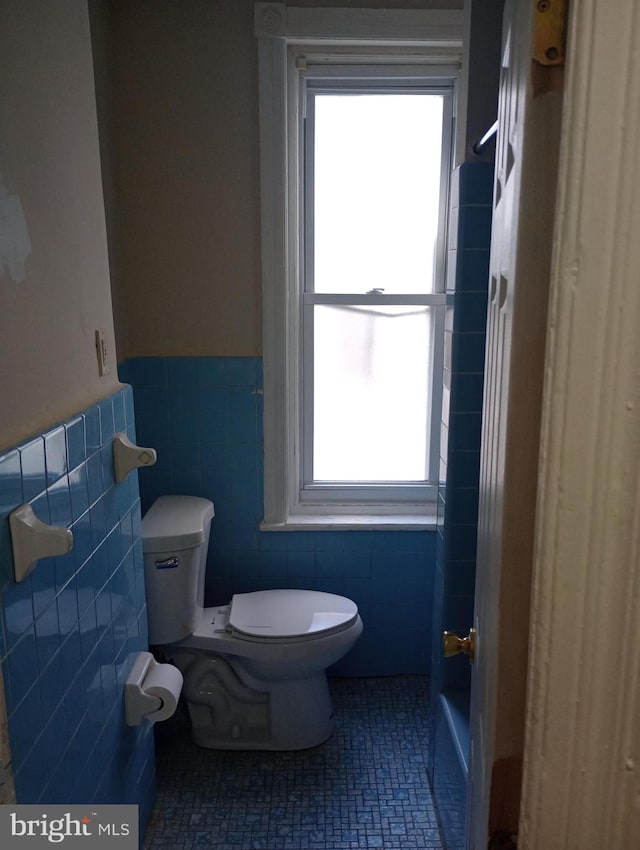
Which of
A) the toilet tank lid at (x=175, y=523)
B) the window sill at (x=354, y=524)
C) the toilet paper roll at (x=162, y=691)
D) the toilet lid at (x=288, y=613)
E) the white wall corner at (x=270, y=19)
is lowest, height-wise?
the toilet lid at (x=288, y=613)

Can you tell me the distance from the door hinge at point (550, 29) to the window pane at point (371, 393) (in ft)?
6.54

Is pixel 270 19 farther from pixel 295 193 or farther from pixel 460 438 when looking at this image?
pixel 460 438

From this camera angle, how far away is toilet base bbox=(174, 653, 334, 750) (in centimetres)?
219

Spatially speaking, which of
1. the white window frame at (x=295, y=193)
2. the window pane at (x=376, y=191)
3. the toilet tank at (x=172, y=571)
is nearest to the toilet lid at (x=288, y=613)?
the toilet tank at (x=172, y=571)

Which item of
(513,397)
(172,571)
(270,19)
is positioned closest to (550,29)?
(513,397)

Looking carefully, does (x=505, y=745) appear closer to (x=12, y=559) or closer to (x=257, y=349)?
(x=12, y=559)

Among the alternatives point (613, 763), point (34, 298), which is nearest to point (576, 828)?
point (613, 763)

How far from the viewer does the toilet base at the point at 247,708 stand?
219 cm

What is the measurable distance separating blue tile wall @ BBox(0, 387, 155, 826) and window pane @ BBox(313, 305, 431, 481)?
1.01m

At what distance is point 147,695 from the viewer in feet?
5.44

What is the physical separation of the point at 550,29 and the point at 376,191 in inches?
78.5

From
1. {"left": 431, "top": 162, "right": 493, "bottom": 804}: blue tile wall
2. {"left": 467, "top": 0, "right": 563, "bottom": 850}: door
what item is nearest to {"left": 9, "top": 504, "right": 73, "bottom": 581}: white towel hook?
{"left": 467, "top": 0, "right": 563, "bottom": 850}: door

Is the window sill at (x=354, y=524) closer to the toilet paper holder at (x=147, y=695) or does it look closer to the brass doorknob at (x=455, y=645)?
the toilet paper holder at (x=147, y=695)

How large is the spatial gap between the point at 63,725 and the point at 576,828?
0.93 metres
